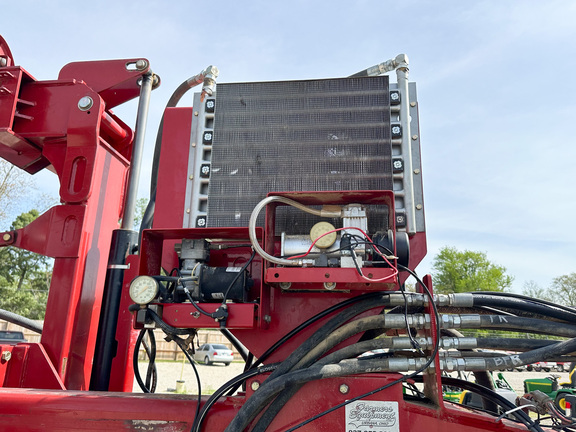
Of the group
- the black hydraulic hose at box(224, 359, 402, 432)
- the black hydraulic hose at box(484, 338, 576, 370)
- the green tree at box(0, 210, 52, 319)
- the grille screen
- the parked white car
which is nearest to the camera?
the black hydraulic hose at box(224, 359, 402, 432)

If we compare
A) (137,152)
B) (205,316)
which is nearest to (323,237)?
(205,316)

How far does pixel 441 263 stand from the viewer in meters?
43.1

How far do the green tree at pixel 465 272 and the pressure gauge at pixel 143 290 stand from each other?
4204 cm

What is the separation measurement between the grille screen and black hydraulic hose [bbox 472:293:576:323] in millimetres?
594

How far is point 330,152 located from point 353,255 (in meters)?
0.78

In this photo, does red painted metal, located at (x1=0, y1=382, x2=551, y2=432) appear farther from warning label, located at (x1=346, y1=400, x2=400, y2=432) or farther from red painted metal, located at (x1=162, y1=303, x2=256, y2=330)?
red painted metal, located at (x1=162, y1=303, x2=256, y2=330)

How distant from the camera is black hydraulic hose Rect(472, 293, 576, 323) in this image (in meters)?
2.21

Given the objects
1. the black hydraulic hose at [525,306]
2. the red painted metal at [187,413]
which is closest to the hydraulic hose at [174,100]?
the red painted metal at [187,413]

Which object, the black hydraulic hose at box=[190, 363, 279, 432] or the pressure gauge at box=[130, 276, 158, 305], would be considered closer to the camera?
the black hydraulic hose at box=[190, 363, 279, 432]

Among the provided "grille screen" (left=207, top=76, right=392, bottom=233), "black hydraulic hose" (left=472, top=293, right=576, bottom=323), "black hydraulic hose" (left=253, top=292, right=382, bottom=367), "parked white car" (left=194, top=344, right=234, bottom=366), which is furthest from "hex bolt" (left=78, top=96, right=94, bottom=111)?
"parked white car" (left=194, top=344, right=234, bottom=366)

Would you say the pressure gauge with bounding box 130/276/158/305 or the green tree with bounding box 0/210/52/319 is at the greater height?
the green tree with bounding box 0/210/52/319

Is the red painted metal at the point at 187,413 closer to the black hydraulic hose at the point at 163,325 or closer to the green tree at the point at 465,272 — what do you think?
the black hydraulic hose at the point at 163,325

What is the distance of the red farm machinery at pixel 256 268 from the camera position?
6.54 feet

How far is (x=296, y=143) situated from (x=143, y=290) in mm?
1155
